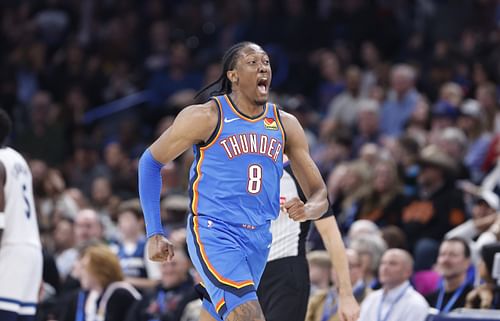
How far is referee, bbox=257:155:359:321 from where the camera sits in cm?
715

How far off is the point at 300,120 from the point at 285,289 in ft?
20.6

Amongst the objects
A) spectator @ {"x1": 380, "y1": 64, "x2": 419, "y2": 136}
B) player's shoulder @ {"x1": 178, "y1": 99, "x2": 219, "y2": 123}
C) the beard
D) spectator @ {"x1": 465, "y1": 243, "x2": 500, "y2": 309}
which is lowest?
spectator @ {"x1": 465, "y1": 243, "x2": 500, "y2": 309}

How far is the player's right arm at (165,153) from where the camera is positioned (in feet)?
20.6

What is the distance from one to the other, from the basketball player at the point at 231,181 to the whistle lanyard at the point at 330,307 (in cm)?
249

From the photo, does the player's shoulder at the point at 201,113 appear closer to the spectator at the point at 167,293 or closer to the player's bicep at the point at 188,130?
the player's bicep at the point at 188,130

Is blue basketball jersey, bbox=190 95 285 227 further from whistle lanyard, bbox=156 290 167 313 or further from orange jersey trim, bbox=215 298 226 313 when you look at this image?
whistle lanyard, bbox=156 290 167 313

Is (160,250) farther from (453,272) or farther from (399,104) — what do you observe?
(399,104)

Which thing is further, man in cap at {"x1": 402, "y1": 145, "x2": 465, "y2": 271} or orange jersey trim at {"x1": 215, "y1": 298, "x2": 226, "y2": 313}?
man in cap at {"x1": 402, "y1": 145, "x2": 465, "y2": 271}

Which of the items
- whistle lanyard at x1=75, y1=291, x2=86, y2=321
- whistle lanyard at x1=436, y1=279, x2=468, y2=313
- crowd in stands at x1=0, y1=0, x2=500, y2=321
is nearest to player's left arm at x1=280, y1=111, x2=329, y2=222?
crowd in stands at x1=0, y1=0, x2=500, y2=321

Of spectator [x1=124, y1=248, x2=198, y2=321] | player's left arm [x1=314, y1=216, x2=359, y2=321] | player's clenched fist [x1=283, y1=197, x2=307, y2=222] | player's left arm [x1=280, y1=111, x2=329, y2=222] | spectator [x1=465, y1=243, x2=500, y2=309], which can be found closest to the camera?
player's clenched fist [x1=283, y1=197, x2=307, y2=222]

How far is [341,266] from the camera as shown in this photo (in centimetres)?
687

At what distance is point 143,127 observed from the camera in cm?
1576

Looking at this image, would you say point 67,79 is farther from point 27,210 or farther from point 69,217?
point 27,210

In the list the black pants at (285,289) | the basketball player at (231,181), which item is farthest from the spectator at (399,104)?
the basketball player at (231,181)
